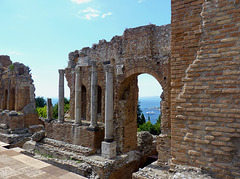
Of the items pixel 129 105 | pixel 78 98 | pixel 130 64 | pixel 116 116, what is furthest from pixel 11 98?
pixel 130 64

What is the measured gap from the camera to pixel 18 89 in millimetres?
17609

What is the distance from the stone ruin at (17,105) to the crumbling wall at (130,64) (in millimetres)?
7662

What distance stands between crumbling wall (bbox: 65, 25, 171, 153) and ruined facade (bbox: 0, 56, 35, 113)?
8232 millimetres

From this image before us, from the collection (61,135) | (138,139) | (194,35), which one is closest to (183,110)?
(194,35)

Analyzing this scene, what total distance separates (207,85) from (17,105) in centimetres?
1782

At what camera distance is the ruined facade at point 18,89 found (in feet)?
57.5

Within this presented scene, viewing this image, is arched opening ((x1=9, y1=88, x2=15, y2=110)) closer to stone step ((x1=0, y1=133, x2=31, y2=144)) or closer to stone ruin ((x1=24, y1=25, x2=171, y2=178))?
stone step ((x1=0, y1=133, x2=31, y2=144))

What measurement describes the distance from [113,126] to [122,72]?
9.40ft

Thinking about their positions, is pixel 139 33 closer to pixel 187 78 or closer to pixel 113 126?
pixel 113 126

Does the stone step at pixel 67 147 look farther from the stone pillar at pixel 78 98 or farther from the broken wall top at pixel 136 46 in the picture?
the broken wall top at pixel 136 46

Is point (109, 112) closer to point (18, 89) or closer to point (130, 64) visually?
point (130, 64)

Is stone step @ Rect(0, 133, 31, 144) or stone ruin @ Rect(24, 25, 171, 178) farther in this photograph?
stone step @ Rect(0, 133, 31, 144)

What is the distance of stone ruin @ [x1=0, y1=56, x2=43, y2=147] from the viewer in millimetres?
14961

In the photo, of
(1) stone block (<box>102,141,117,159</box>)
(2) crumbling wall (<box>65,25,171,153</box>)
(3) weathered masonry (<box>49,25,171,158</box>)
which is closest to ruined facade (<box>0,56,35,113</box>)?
(3) weathered masonry (<box>49,25,171,158</box>)
